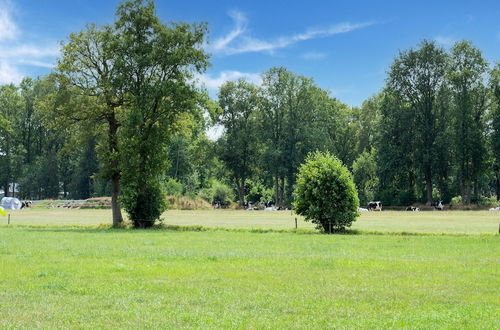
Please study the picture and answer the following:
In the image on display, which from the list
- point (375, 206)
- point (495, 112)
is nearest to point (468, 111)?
point (495, 112)

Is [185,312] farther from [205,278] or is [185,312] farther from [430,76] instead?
[430,76]

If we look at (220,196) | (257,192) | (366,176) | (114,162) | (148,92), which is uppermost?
(148,92)

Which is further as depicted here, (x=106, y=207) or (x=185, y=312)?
(x=106, y=207)

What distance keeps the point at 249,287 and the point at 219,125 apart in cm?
8645

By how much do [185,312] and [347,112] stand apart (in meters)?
100

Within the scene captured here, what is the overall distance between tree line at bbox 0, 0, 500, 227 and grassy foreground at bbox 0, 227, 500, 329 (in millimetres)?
20238

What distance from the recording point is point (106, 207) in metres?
90.1

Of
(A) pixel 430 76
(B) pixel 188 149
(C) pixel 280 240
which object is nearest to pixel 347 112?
(A) pixel 430 76

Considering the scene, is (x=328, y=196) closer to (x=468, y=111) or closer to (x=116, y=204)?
(x=116, y=204)

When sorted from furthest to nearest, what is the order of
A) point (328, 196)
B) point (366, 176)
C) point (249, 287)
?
1. point (366, 176)
2. point (328, 196)
3. point (249, 287)

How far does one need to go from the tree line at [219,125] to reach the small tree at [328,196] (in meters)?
11.8

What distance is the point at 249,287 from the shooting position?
12.5 m

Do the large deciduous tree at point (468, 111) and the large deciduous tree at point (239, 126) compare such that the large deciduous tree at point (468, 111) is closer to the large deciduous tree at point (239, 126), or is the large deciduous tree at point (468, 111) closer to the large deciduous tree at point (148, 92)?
the large deciduous tree at point (239, 126)

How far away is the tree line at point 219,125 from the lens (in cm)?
3969
